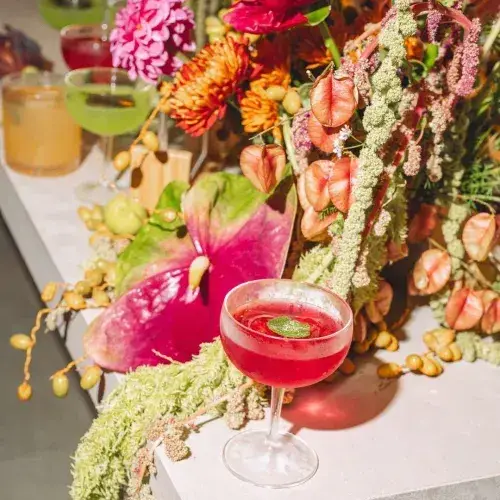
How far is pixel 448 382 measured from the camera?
1056mm

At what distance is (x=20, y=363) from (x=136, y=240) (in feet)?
1.11

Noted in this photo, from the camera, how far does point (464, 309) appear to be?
110cm

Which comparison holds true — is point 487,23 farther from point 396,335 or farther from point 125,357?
point 125,357

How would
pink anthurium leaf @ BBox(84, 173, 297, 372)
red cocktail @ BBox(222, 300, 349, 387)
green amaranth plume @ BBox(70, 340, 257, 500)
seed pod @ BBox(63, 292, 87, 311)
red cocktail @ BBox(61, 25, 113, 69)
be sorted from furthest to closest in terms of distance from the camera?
red cocktail @ BBox(61, 25, 113, 69), seed pod @ BBox(63, 292, 87, 311), pink anthurium leaf @ BBox(84, 173, 297, 372), green amaranth plume @ BBox(70, 340, 257, 500), red cocktail @ BBox(222, 300, 349, 387)

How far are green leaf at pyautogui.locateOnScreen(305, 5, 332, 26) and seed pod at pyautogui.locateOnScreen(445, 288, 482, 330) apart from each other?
378 mm

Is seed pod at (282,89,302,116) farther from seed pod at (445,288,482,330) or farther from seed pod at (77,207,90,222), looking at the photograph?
seed pod at (77,207,90,222)

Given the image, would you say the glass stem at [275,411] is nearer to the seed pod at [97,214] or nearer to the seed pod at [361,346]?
the seed pod at [361,346]

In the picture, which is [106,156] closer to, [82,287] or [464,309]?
[82,287]

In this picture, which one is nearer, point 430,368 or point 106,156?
point 430,368

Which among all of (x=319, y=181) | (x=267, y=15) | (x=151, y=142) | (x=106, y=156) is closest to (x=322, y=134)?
(x=319, y=181)

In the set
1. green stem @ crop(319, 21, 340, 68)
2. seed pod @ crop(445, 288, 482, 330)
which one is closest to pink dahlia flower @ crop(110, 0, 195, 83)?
green stem @ crop(319, 21, 340, 68)

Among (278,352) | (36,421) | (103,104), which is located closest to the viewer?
(278,352)

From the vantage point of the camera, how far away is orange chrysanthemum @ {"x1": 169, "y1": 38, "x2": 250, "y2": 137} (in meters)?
1.05

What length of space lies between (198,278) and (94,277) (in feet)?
0.64
